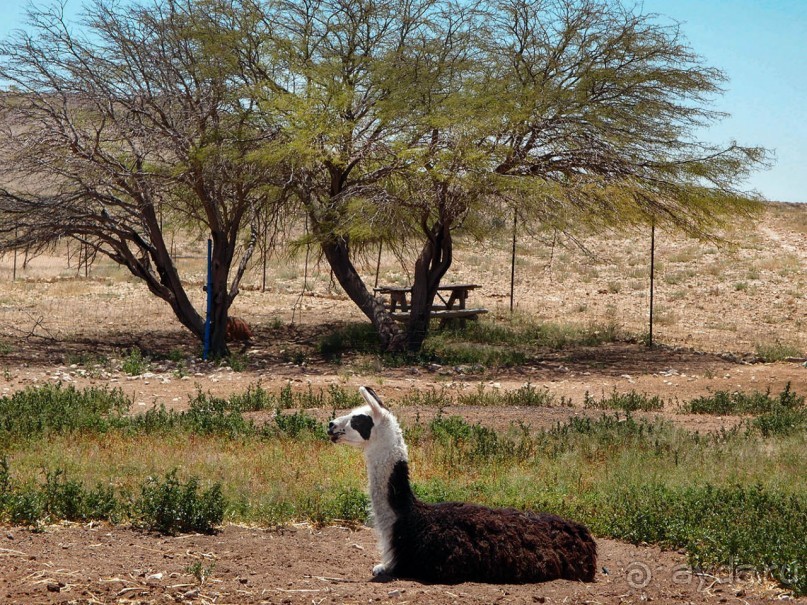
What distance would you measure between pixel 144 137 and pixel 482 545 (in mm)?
15747

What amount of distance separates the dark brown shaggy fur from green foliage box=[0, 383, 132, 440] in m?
5.66

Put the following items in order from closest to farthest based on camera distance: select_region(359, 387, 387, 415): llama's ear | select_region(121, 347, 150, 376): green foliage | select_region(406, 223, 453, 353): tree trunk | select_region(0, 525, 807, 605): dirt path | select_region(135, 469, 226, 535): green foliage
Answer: select_region(0, 525, 807, 605): dirt path
select_region(359, 387, 387, 415): llama's ear
select_region(135, 469, 226, 535): green foliage
select_region(121, 347, 150, 376): green foliage
select_region(406, 223, 453, 353): tree trunk

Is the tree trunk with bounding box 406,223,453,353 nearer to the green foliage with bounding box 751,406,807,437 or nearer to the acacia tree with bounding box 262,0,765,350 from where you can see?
the acacia tree with bounding box 262,0,765,350

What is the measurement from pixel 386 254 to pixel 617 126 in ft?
87.3

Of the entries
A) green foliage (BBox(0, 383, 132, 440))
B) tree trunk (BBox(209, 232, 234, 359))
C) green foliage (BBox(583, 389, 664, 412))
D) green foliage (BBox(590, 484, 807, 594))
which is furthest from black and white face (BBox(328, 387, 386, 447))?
tree trunk (BBox(209, 232, 234, 359))

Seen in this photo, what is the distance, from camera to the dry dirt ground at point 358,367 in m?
5.48

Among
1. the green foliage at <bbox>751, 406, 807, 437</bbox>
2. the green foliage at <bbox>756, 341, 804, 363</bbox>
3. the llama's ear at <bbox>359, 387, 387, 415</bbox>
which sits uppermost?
the llama's ear at <bbox>359, 387, 387, 415</bbox>

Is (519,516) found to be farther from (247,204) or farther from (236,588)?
(247,204)

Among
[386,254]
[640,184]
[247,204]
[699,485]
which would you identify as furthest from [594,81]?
[386,254]

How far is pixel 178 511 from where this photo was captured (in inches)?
274

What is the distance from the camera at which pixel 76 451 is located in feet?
31.0

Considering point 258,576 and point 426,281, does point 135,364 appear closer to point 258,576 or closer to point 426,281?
point 426,281

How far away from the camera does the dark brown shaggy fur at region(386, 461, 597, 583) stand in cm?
586

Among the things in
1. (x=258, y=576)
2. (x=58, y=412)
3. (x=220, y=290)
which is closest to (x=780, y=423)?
(x=258, y=576)
